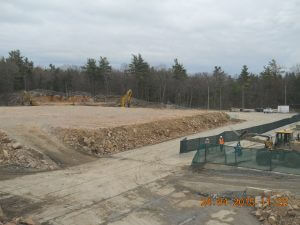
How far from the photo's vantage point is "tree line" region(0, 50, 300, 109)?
90356mm

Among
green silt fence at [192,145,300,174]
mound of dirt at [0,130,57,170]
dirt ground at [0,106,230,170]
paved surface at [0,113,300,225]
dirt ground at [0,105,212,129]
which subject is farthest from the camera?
dirt ground at [0,105,212,129]

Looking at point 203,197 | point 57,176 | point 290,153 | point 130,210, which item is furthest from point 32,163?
point 290,153

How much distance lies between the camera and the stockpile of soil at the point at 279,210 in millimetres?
11930

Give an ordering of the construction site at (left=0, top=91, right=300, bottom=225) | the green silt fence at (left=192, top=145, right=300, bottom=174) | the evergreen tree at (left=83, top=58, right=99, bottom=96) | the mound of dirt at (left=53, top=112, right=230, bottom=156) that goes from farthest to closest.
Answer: the evergreen tree at (left=83, top=58, right=99, bottom=96), the mound of dirt at (left=53, top=112, right=230, bottom=156), the green silt fence at (left=192, top=145, right=300, bottom=174), the construction site at (left=0, top=91, right=300, bottom=225)

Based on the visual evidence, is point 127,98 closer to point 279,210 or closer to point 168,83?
point 168,83

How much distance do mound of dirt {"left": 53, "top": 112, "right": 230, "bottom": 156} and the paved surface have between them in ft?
10.7

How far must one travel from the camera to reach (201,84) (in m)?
104

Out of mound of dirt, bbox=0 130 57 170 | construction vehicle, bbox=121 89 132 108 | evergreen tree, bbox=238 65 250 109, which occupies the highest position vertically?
evergreen tree, bbox=238 65 250 109

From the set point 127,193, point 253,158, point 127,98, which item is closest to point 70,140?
point 127,193

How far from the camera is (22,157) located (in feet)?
69.3

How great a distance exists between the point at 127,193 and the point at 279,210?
257 inches
